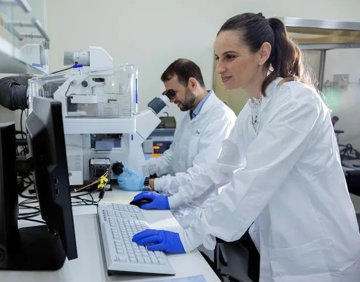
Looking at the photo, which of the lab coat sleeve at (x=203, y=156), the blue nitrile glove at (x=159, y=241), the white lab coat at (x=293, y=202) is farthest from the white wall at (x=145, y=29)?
the blue nitrile glove at (x=159, y=241)

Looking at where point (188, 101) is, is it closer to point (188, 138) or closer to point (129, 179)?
point (188, 138)

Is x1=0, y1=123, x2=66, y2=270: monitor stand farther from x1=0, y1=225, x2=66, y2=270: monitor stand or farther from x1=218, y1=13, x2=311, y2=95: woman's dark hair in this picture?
x1=218, y1=13, x2=311, y2=95: woman's dark hair

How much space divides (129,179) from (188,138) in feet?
1.69

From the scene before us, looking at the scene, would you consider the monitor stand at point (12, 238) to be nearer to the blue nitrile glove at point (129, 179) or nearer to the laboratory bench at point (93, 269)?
the laboratory bench at point (93, 269)

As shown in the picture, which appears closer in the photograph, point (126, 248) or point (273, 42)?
point (126, 248)

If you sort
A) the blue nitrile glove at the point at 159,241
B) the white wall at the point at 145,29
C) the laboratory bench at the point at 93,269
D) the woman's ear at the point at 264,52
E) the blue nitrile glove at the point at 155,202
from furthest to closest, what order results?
the white wall at the point at 145,29, the blue nitrile glove at the point at 155,202, the woman's ear at the point at 264,52, the blue nitrile glove at the point at 159,241, the laboratory bench at the point at 93,269

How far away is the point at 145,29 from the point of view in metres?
2.79

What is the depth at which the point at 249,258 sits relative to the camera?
116 cm

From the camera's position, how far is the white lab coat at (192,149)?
63.4 inches

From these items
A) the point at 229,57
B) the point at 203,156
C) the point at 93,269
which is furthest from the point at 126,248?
the point at 203,156

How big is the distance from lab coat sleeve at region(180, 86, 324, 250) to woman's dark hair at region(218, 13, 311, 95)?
166mm

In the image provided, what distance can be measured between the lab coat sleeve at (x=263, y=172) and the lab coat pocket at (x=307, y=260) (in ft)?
0.57

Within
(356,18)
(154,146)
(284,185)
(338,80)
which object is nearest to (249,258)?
(284,185)

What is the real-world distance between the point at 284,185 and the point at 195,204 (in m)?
0.73
